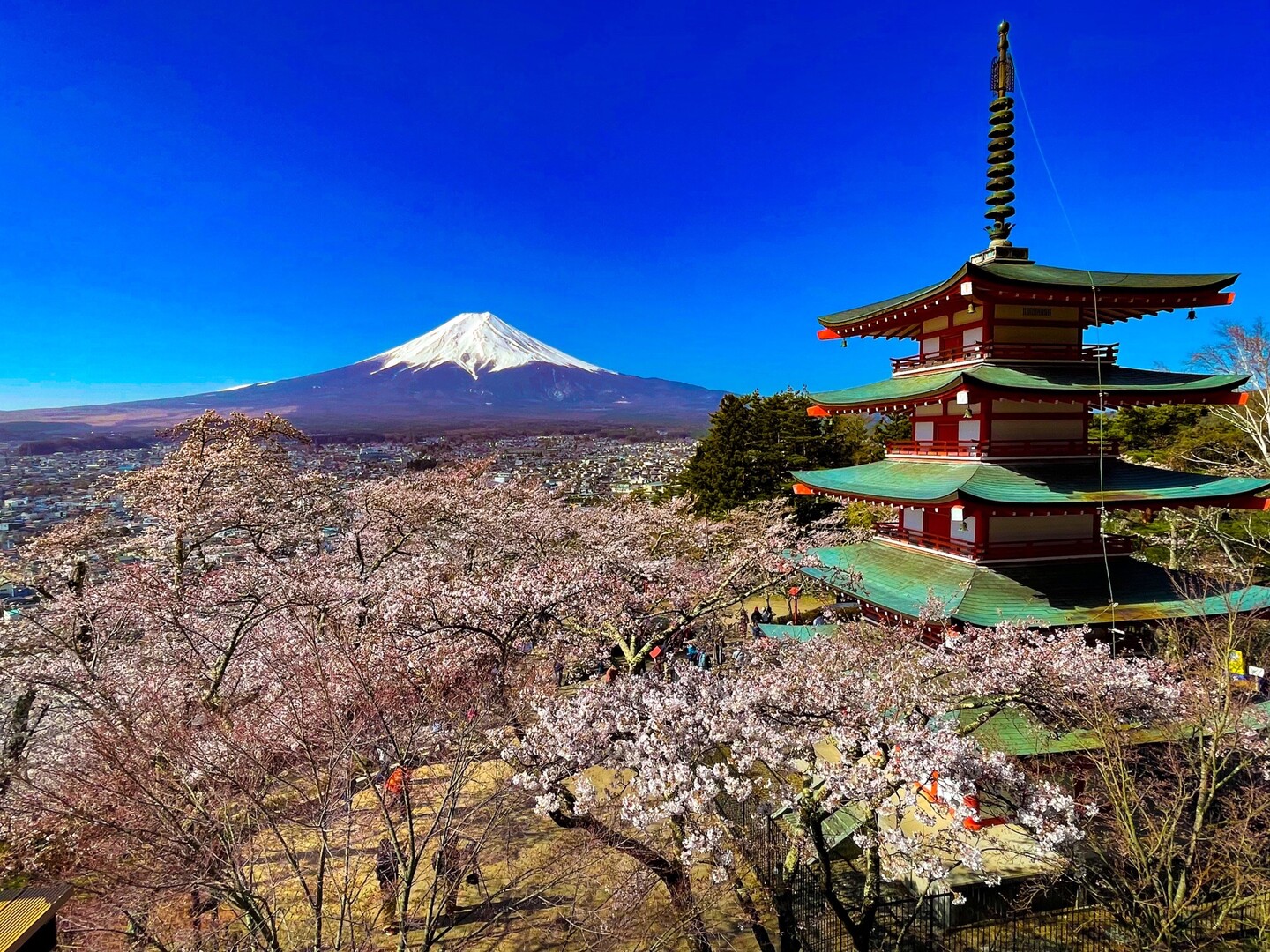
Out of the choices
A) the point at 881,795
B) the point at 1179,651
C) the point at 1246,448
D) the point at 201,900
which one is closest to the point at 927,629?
the point at 1179,651

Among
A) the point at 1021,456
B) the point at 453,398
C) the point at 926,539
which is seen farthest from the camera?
the point at 453,398

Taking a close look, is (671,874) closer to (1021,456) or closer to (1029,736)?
(1029,736)

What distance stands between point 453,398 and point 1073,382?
290 feet

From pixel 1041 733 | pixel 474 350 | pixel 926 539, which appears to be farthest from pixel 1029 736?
pixel 474 350

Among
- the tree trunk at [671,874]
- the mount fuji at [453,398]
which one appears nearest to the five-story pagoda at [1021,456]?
the tree trunk at [671,874]

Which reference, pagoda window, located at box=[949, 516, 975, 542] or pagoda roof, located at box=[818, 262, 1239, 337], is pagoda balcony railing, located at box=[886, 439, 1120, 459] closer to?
pagoda window, located at box=[949, 516, 975, 542]

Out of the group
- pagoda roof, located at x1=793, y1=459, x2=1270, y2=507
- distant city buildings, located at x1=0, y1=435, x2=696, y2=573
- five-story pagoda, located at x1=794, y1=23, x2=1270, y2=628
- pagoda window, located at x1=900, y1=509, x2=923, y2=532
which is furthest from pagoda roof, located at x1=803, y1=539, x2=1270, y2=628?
distant city buildings, located at x1=0, y1=435, x2=696, y2=573

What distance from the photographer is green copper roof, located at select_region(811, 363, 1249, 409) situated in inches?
349

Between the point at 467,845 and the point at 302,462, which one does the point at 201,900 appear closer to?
the point at 467,845

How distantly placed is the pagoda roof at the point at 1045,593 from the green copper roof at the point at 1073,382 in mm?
2742

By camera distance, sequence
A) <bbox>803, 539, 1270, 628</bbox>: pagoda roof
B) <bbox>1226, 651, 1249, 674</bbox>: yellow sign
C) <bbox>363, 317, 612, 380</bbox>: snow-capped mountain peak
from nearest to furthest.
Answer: <bbox>1226, 651, 1249, 674</bbox>: yellow sign, <bbox>803, 539, 1270, 628</bbox>: pagoda roof, <bbox>363, 317, 612, 380</bbox>: snow-capped mountain peak

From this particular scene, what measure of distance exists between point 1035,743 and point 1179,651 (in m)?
2.89

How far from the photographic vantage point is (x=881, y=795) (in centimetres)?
570

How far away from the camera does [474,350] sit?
A: 10575 cm
